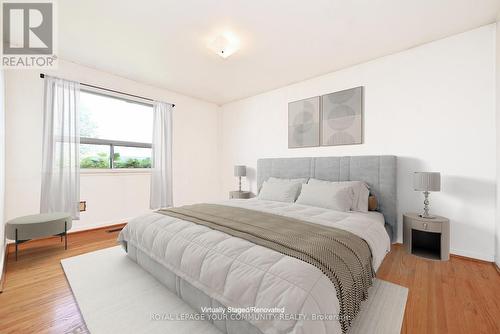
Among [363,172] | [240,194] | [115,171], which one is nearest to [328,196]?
[363,172]

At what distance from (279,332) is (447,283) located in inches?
76.9

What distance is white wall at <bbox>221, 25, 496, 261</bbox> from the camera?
2291 mm

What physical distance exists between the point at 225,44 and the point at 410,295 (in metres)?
3.22

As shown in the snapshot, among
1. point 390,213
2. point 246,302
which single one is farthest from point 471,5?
point 246,302

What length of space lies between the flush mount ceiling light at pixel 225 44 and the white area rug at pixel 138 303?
8.85ft

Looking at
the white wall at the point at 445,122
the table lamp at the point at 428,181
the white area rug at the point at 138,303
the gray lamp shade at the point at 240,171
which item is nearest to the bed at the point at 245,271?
the white area rug at the point at 138,303

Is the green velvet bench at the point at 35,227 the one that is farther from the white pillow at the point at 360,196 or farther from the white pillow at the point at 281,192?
the white pillow at the point at 360,196

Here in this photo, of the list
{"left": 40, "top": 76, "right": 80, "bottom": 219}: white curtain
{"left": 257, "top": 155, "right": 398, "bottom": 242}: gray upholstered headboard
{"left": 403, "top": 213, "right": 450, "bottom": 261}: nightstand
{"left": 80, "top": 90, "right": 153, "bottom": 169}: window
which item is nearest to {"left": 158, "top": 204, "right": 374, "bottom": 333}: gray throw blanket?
{"left": 403, "top": 213, "right": 450, "bottom": 261}: nightstand

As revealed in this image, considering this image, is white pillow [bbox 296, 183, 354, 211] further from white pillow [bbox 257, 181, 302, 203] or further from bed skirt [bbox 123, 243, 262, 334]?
bed skirt [bbox 123, 243, 262, 334]

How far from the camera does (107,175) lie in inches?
142

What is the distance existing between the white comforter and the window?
230 centimetres

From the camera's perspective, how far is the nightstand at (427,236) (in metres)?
2.26

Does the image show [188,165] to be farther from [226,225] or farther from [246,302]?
[246,302]

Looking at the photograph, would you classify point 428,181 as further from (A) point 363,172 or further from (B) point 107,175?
(B) point 107,175
